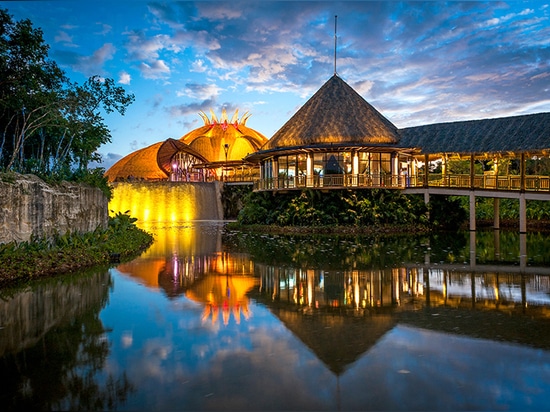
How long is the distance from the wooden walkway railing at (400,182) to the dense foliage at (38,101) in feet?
41.0

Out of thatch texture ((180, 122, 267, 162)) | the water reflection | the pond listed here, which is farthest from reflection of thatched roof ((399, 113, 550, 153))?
thatch texture ((180, 122, 267, 162))

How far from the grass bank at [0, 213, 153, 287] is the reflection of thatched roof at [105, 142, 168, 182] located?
53.2 metres

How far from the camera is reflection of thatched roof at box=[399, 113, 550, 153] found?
2642cm

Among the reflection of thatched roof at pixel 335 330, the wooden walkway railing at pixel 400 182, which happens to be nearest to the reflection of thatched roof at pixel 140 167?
the wooden walkway railing at pixel 400 182

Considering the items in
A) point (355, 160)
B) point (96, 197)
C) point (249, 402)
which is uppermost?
point (355, 160)

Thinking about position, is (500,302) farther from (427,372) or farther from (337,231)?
(337,231)

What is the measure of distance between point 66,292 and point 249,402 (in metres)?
6.61

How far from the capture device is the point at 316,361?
5.49m

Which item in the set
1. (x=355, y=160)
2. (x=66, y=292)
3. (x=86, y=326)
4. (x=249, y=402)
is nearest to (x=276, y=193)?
(x=355, y=160)

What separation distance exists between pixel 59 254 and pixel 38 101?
569 cm

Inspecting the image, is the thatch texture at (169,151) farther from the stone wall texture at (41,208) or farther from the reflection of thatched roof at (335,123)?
the stone wall texture at (41,208)

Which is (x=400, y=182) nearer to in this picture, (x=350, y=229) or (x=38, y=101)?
(x=350, y=229)

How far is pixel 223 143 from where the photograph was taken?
65.6 meters

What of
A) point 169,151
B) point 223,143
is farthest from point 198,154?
point 223,143
